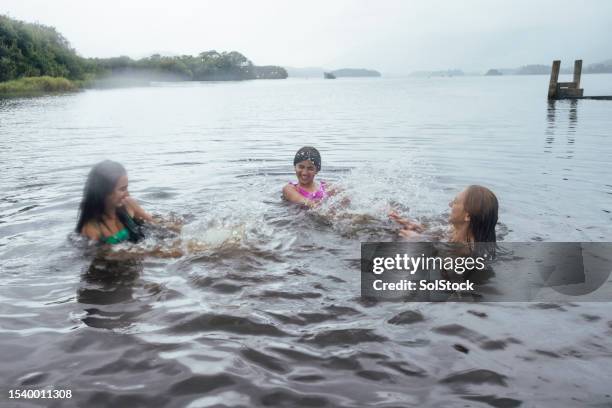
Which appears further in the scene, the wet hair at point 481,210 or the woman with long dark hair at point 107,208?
A: the woman with long dark hair at point 107,208

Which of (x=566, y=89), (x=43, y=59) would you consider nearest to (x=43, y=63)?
(x=43, y=59)

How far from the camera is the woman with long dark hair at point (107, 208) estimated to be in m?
5.74

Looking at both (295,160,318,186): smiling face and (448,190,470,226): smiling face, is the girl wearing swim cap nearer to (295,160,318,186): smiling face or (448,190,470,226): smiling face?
(295,160,318,186): smiling face

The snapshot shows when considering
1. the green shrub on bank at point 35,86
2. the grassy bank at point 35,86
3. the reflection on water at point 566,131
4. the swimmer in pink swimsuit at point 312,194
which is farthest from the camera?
the green shrub on bank at point 35,86

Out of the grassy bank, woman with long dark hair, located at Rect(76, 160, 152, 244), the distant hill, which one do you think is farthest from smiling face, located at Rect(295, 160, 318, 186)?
the distant hill

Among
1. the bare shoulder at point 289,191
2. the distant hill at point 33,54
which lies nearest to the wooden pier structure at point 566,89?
the bare shoulder at point 289,191

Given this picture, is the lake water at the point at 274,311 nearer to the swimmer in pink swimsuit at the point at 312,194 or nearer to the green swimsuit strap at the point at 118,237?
the green swimsuit strap at the point at 118,237

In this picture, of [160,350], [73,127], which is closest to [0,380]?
[160,350]
